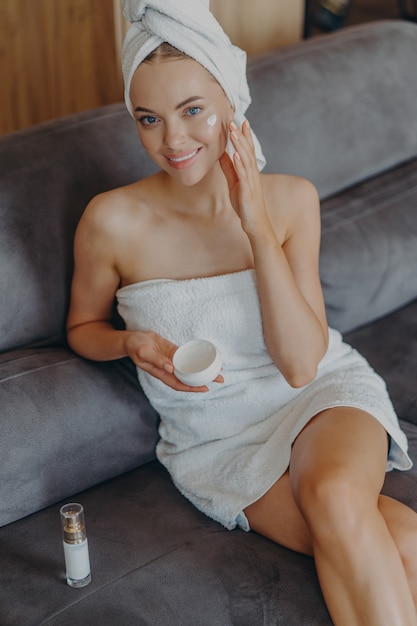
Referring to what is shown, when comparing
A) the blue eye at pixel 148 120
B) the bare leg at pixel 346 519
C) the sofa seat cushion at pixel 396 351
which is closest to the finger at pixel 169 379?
the bare leg at pixel 346 519

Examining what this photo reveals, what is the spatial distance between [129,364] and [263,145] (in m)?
0.70

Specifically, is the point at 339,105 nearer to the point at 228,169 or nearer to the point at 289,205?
the point at 289,205

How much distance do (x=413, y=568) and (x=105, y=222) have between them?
0.87m

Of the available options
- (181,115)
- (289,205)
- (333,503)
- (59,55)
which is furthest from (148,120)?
(59,55)

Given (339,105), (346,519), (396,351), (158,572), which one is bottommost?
(396,351)

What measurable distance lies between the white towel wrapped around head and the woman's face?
0.05ft

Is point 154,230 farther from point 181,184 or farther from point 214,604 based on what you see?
point 214,604

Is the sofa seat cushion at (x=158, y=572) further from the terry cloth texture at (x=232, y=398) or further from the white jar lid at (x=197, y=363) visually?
the white jar lid at (x=197, y=363)

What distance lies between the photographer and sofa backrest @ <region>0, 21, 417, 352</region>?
181 centimetres

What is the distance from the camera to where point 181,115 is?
157 cm

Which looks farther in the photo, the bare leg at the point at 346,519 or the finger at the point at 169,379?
the finger at the point at 169,379

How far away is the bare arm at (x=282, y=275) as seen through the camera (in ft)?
5.25

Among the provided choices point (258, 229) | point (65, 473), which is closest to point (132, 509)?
point (65, 473)

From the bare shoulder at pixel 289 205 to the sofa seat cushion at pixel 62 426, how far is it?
455mm
